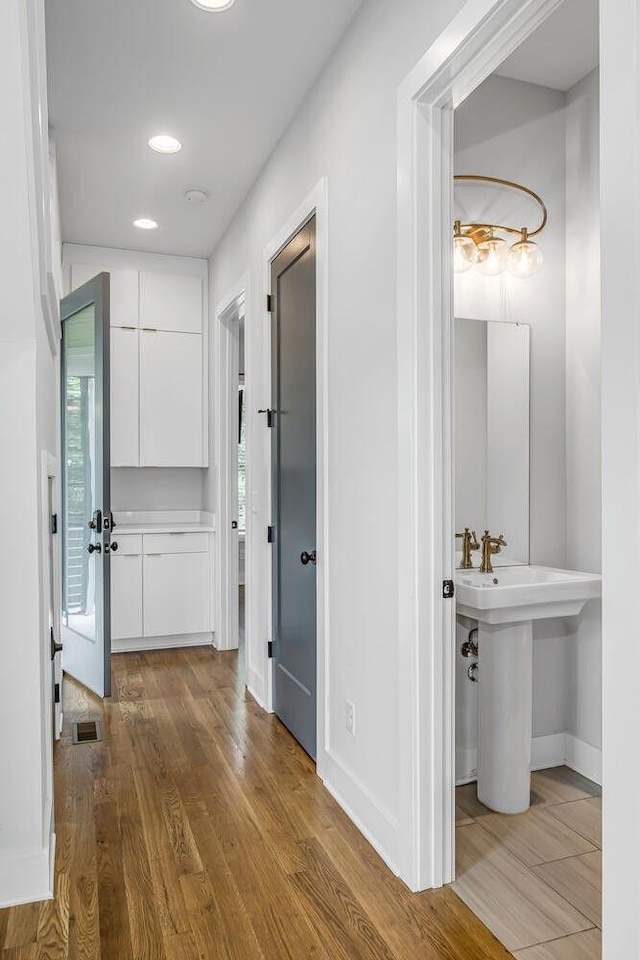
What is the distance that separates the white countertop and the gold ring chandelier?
270cm

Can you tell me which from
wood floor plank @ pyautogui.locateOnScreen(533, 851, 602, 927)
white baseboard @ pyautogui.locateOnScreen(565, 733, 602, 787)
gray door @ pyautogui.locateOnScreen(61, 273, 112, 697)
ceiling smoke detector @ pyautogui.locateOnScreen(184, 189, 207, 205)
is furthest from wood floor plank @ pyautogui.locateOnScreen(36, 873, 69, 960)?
ceiling smoke detector @ pyautogui.locateOnScreen(184, 189, 207, 205)

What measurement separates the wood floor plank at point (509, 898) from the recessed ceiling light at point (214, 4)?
287 centimetres

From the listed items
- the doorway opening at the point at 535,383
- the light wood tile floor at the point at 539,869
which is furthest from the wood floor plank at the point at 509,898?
the doorway opening at the point at 535,383

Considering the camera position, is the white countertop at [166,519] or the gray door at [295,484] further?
the white countertop at [166,519]

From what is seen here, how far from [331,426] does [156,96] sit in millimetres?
1624

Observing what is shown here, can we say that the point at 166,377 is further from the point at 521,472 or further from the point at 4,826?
the point at 4,826

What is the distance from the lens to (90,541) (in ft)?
12.0

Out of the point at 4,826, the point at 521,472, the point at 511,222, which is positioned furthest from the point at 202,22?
the point at 4,826

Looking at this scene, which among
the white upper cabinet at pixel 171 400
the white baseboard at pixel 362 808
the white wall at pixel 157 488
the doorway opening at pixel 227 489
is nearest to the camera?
the white baseboard at pixel 362 808

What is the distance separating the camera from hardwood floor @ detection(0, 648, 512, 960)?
1725 millimetres

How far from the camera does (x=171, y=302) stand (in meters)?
4.91

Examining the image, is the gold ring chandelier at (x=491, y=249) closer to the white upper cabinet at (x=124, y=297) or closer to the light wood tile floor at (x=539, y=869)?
the light wood tile floor at (x=539, y=869)

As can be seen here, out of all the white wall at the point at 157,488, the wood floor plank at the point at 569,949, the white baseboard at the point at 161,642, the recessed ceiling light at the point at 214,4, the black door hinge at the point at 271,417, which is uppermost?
the recessed ceiling light at the point at 214,4

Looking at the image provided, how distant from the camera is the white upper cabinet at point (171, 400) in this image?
4.87 meters
